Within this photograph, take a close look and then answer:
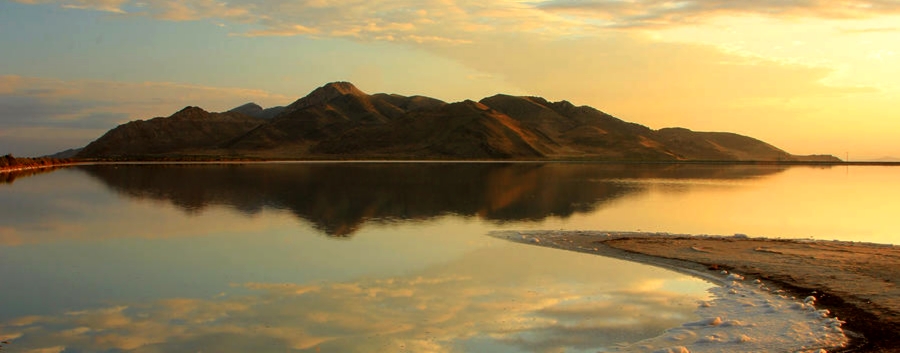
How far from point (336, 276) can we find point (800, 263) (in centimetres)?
1290

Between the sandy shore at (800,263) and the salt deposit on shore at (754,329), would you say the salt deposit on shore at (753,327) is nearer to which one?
the salt deposit on shore at (754,329)

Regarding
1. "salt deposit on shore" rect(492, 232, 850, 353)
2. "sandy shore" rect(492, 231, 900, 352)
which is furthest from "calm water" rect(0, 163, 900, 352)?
"sandy shore" rect(492, 231, 900, 352)

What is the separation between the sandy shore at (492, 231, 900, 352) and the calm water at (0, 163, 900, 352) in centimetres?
175

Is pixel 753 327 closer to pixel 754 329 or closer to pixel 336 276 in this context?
pixel 754 329

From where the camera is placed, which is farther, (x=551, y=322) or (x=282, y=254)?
(x=282, y=254)

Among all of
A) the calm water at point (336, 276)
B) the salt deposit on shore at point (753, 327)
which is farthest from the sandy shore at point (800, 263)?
the calm water at point (336, 276)

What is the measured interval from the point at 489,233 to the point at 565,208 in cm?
1160

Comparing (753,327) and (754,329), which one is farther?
(753,327)

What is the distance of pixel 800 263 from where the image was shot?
20.2 metres

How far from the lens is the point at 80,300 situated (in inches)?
607

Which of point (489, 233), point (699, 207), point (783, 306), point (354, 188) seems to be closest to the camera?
point (783, 306)

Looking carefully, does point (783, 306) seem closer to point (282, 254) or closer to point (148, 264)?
point (282, 254)

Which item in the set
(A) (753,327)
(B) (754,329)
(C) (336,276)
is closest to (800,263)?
(A) (753,327)

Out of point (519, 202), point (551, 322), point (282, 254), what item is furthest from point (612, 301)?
point (519, 202)
